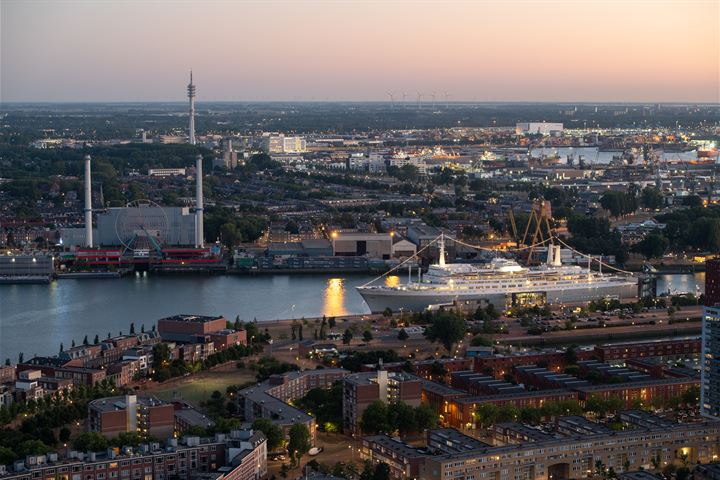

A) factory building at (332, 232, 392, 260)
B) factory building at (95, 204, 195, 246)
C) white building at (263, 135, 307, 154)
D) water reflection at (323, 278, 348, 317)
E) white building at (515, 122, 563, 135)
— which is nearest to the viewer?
water reflection at (323, 278, 348, 317)

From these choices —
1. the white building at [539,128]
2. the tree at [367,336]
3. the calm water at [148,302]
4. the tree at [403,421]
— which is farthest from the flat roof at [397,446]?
the white building at [539,128]

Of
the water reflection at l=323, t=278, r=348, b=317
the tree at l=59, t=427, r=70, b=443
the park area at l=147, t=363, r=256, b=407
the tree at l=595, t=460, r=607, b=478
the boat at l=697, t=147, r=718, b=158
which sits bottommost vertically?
the water reflection at l=323, t=278, r=348, b=317

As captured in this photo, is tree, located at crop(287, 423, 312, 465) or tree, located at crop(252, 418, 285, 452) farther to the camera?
tree, located at crop(252, 418, 285, 452)

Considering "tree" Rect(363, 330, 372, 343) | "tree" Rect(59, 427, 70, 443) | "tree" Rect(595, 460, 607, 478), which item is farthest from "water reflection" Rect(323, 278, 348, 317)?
"tree" Rect(595, 460, 607, 478)

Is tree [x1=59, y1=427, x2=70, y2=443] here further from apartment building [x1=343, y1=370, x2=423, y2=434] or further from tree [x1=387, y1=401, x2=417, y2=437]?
tree [x1=387, y1=401, x2=417, y2=437]

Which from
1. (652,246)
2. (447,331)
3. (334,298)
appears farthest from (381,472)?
(652,246)

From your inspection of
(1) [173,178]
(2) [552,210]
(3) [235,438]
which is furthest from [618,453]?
(1) [173,178]
